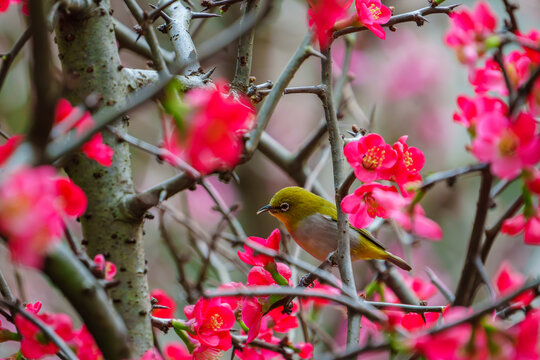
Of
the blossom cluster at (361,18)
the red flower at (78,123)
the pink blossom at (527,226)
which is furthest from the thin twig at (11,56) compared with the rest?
the pink blossom at (527,226)

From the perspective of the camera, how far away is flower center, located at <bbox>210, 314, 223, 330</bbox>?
1.31 metres

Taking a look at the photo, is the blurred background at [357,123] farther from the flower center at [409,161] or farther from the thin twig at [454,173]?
the thin twig at [454,173]

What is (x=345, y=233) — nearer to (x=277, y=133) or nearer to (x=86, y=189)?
(x=86, y=189)

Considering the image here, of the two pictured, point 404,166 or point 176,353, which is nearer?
point 404,166

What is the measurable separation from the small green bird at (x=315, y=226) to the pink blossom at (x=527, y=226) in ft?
5.00

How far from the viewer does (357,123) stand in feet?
14.3

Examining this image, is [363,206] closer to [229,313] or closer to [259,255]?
[259,255]

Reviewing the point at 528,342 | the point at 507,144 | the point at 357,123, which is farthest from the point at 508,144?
the point at 357,123

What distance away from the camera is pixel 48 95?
0.64m

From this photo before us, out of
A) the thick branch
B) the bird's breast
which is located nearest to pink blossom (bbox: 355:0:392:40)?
the thick branch

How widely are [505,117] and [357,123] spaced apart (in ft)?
11.6

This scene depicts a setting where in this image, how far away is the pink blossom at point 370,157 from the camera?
126 centimetres

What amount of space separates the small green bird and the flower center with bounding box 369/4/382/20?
1211 mm

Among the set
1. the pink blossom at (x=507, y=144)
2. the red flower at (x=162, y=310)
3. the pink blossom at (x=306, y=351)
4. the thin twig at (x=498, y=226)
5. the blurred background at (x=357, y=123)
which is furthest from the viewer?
the blurred background at (x=357, y=123)
